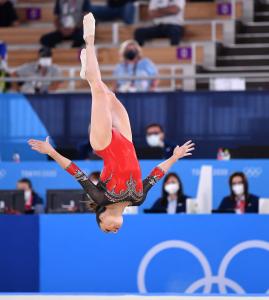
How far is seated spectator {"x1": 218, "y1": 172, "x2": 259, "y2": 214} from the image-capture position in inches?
480

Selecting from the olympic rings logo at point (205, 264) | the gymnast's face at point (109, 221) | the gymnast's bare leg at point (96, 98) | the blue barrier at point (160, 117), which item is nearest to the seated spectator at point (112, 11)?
the blue barrier at point (160, 117)

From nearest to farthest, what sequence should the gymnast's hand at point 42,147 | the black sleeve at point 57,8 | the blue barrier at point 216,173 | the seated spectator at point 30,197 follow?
1. the gymnast's hand at point 42,147
2. the seated spectator at point 30,197
3. the blue barrier at point 216,173
4. the black sleeve at point 57,8

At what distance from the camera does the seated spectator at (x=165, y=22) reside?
16484mm

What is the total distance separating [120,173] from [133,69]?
5594mm

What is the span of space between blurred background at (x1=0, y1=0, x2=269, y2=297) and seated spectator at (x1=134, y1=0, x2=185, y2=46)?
0.02 metres

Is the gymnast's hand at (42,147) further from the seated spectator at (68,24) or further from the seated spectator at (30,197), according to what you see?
the seated spectator at (68,24)

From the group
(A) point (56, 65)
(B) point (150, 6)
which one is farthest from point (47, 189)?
(B) point (150, 6)

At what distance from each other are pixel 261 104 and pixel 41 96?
262 centimetres

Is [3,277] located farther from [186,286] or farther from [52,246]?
[186,286]

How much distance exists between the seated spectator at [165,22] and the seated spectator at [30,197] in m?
4.29

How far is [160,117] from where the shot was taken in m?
14.1

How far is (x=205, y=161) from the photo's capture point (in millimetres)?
13000

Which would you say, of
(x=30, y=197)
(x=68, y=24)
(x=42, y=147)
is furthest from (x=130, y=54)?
(x=42, y=147)

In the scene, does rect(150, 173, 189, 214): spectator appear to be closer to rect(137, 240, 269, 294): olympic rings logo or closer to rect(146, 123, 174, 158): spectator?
rect(146, 123, 174, 158): spectator
